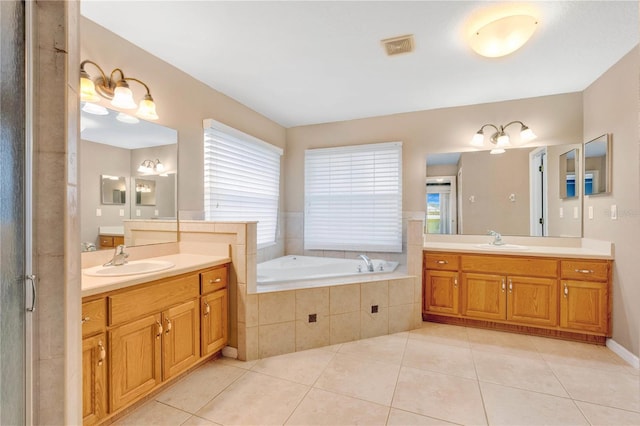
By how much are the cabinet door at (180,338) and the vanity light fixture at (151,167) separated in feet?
3.52

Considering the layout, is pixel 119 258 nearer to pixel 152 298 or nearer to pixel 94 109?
pixel 152 298

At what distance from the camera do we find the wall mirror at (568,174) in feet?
9.27

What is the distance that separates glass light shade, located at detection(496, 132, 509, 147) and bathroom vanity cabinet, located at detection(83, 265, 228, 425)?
3086 millimetres

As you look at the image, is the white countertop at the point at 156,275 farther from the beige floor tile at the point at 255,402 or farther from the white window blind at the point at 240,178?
the beige floor tile at the point at 255,402

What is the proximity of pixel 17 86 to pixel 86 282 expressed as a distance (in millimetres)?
997

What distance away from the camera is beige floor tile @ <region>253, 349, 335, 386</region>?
1949mm

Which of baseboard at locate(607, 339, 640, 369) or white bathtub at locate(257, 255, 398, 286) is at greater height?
white bathtub at locate(257, 255, 398, 286)

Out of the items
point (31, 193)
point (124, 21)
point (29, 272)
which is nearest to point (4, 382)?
point (29, 272)

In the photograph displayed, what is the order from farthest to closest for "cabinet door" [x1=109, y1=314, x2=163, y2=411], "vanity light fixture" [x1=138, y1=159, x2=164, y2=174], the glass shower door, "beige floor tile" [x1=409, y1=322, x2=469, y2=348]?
1. "beige floor tile" [x1=409, y1=322, x2=469, y2=348]
2. "vanity light fixture" [x1=138, y1=159, x2=164, y2=174]
3. "cabinet door" [x1=109, y1=314, x2=163, y2=411]
4. the glass shower door

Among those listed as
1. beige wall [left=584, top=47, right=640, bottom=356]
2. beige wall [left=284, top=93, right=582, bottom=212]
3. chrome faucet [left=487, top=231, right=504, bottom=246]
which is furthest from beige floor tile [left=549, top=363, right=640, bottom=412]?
beige wall [left=284, top=93, right=582, bottom=212]

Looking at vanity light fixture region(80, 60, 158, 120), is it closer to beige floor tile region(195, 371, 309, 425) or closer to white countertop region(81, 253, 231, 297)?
white countertop region(81, 253, 231, 297)

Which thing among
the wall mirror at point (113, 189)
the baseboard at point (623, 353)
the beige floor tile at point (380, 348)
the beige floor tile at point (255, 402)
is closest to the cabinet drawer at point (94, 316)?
the beige floor tile at point (255, 402)

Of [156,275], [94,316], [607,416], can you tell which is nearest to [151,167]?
[156,275]

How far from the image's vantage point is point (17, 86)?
0.78 metres
